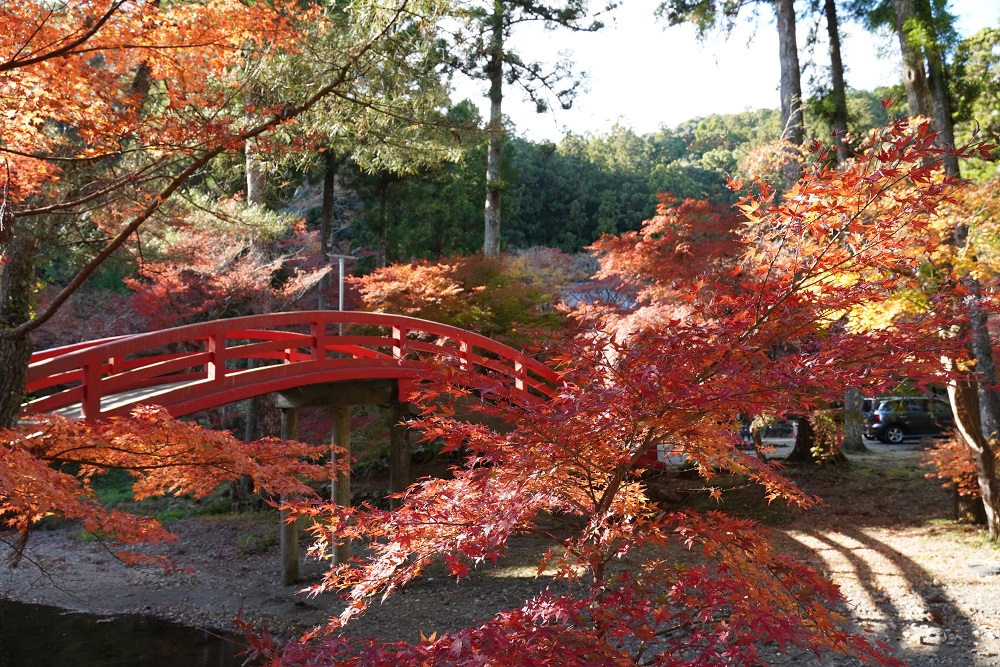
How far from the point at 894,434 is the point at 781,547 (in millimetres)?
11582

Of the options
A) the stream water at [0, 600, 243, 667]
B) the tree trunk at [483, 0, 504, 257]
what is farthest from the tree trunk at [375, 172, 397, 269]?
the stream water at [0, 600, 243, 667]

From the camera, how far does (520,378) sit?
344 inches

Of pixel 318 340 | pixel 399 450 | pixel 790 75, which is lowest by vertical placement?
pixel 399 450

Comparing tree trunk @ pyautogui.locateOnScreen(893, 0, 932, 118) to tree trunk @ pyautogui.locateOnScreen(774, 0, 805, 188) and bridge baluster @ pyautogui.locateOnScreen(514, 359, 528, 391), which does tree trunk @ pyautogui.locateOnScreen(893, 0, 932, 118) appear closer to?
tree trunk @ pyautogui.locateOnScreen(774, 0, 805, 188)

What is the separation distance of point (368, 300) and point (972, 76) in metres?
9.59

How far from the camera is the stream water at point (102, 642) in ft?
23.6

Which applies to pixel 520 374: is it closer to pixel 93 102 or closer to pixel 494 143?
pixel 93 102

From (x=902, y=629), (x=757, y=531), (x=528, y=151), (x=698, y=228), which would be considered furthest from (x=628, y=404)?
(x=528, y=151)

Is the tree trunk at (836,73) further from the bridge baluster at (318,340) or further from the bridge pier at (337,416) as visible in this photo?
the bridge baluster at (318,340)

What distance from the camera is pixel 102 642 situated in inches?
304

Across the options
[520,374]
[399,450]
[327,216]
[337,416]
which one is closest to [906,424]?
[520,374]

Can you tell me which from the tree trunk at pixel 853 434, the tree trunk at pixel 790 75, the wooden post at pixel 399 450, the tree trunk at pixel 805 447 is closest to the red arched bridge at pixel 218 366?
the wooden post at pixel 399 450

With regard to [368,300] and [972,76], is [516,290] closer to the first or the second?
[368,300]

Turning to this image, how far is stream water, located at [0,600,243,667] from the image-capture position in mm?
7195
